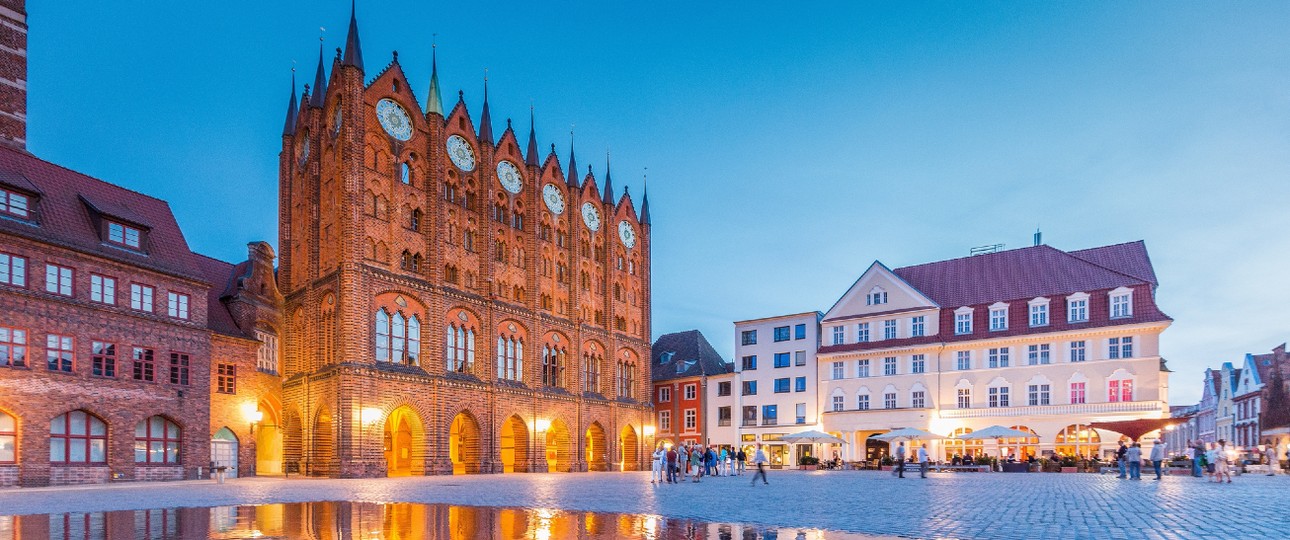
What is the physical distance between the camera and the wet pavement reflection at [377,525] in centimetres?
1280

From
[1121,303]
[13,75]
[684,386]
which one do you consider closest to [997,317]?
[1121,303]

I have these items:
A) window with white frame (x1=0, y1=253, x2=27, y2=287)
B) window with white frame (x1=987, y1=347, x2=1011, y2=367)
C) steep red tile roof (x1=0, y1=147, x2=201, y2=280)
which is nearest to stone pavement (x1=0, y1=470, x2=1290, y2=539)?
window with white frame (x1=0, y1=253, x2=27, y2=287)

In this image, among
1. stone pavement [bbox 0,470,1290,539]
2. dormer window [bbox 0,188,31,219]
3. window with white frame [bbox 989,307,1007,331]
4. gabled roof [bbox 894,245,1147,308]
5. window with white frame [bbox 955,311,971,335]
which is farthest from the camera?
window with white frame [bbox 955,311,971,335]

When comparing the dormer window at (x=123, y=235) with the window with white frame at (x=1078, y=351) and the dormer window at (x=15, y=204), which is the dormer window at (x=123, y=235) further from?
the window with white frame at (x=1078, y=351)

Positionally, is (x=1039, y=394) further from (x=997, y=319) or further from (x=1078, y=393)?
(x=997, y=319)

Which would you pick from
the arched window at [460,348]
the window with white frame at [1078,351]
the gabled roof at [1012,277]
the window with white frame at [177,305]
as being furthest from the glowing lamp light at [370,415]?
the window with white frame at [1078,351]

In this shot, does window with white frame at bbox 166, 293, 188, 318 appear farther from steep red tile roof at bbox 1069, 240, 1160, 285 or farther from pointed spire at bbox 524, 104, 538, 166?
steep red tile roof at bbox 1069, 240, 1160, 285

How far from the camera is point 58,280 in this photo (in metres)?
32.2

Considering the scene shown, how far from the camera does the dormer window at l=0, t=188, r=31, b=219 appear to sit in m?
31.4

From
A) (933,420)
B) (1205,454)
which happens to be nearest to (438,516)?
(1205,454)

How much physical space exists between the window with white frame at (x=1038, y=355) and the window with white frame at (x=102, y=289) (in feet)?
160

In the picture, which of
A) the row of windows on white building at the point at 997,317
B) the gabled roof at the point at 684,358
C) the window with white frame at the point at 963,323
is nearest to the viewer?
the row of windows on white building at the point at 997,317

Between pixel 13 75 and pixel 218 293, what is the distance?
13226 mm

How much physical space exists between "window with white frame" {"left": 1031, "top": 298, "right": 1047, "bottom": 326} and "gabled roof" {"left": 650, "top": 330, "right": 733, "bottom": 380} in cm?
2424
